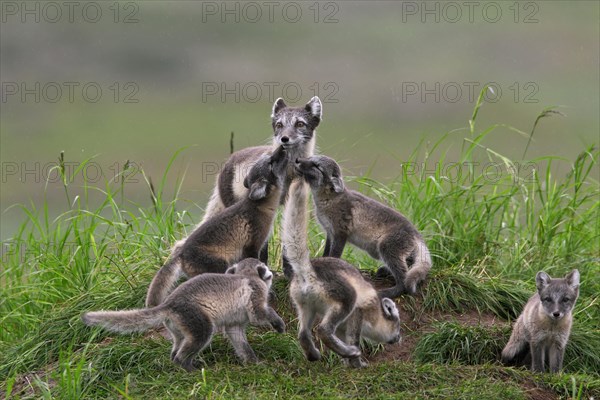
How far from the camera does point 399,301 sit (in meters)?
8.01

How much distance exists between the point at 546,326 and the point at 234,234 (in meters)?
2.33

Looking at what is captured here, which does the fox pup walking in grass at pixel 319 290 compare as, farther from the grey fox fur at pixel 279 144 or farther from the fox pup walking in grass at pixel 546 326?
the grey fox fur at pixel 279 144

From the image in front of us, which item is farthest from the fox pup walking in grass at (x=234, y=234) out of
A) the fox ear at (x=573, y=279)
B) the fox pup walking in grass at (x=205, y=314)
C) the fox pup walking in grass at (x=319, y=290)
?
the fox ear at (x=573, y=279)

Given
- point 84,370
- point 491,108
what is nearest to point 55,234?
point 84,370

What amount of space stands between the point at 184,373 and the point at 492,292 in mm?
2812

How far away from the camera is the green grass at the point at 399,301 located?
21.7 feet

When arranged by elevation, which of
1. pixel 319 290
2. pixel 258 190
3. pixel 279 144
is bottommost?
pixel 319 290

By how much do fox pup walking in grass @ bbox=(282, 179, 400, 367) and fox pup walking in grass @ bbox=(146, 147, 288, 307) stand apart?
776 mm

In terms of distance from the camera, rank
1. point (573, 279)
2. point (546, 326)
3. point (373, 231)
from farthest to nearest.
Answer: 1. point (373, 231)
2. point (573, 279)
3. point (546, 326)

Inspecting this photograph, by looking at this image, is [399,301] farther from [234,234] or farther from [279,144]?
[279,144]

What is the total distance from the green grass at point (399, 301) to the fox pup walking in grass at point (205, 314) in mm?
194

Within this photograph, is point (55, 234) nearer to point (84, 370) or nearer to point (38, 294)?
point (38, 294)

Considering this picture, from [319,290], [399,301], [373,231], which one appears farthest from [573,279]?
[319,290]

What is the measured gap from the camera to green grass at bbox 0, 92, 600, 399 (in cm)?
663
